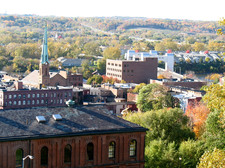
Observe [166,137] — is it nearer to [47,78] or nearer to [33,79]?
[47,78]

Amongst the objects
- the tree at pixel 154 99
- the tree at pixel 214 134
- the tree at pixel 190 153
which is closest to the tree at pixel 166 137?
the tree at pixel 190 153

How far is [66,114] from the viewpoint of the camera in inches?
1602

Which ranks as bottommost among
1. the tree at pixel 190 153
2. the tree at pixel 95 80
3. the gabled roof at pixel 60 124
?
the tree at pixel 95 80

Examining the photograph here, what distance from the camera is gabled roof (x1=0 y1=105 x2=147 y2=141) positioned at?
3759 cm

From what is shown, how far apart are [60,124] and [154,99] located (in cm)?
6686

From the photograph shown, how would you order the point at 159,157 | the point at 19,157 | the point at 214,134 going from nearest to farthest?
the point at 19,157, the point at 159,157, the point at 214,134

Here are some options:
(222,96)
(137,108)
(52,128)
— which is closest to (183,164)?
(52,128)

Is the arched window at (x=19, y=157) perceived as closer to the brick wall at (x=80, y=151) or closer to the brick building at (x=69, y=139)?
the brick building at (x=69, y=139)

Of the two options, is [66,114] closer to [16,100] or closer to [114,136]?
[114,136]

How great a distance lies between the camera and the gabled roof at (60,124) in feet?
123

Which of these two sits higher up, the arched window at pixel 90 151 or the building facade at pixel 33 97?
the arched window at pixel 90 151

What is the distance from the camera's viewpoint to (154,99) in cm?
10519

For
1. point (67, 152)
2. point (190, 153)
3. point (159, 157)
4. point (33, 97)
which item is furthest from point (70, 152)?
point (33, 97)

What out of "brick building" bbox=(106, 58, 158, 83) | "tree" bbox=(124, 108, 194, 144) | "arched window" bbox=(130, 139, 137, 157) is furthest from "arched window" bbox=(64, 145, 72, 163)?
"brick building" bbox=(106, 58, 158, 83)
